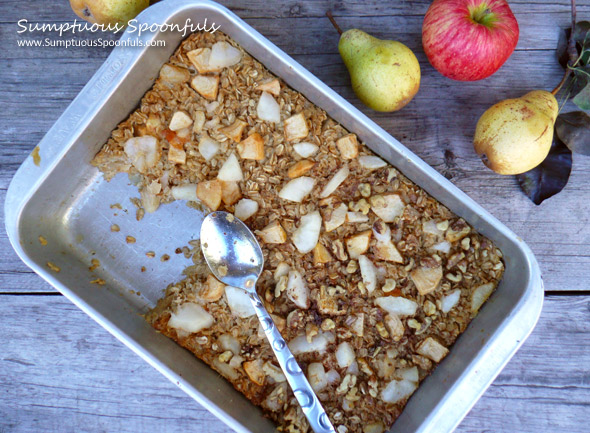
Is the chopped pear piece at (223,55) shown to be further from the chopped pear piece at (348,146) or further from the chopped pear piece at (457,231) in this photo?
the chopped pear piece at (457,231)

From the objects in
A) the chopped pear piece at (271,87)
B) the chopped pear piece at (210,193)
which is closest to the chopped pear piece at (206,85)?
the chopped pear piece at (271,87)

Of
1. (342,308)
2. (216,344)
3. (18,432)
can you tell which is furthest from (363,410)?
(18,432)

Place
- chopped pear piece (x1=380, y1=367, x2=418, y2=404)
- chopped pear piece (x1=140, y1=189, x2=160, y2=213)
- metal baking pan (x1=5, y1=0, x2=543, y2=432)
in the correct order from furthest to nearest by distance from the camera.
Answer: chopped pear piece (x1=140, y1=189, x2=160, y2=213) < chopped pear piece (x1=380, y1=367, x2=418, y2=404) < metal baking pan (x1=5, y1=0, x2=543, y2=432)

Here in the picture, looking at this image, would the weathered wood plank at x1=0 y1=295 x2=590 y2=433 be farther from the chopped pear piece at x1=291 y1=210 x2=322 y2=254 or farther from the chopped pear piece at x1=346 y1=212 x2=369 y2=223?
the chopped pear piece at x1=346 y1=212 x2=369 y2=223

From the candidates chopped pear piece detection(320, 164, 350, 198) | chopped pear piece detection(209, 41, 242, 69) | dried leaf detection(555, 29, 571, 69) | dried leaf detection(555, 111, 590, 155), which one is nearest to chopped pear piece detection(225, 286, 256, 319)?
chopped pear piece detection(320, 164, 350, 198)

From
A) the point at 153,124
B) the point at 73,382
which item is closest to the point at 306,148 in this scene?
the point at 153,124
